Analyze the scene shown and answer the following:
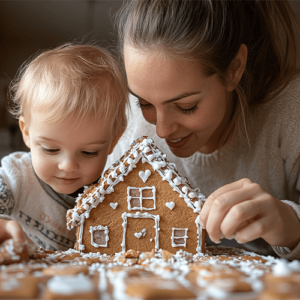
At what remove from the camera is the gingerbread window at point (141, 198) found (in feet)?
2.89

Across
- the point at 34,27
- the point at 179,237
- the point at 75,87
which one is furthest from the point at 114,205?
the point at 34,27

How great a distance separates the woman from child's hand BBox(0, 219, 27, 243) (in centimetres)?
42

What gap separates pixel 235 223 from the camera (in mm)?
768

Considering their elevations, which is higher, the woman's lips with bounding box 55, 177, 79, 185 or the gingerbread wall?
the woman's lips with bounding box 55, 177, 79, 185

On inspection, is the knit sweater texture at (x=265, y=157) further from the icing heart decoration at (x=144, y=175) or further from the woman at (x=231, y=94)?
the icing heart decoration at (x=144, y=175)

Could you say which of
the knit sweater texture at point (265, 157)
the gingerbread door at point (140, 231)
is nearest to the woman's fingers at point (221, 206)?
the gingerbread door at point (140, 231)

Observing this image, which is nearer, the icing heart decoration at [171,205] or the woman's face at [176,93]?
the icing heart decoration at [171,205]

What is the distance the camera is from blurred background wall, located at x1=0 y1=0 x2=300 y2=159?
2406 mm

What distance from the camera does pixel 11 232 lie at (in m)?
0.78

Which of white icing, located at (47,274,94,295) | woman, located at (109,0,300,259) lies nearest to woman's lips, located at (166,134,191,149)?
woman, located at (109,0,300,259)

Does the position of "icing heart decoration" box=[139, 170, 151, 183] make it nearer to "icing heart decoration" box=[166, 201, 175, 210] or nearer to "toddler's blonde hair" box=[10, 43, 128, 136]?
"icing heart decoration" box=[166, 201, 175, 210]

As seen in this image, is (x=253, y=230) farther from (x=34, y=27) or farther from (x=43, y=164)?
(x=34, y=27)

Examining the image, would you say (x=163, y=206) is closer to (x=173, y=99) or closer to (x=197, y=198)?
(x=197, y=198)

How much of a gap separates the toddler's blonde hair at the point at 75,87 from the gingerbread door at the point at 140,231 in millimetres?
350
